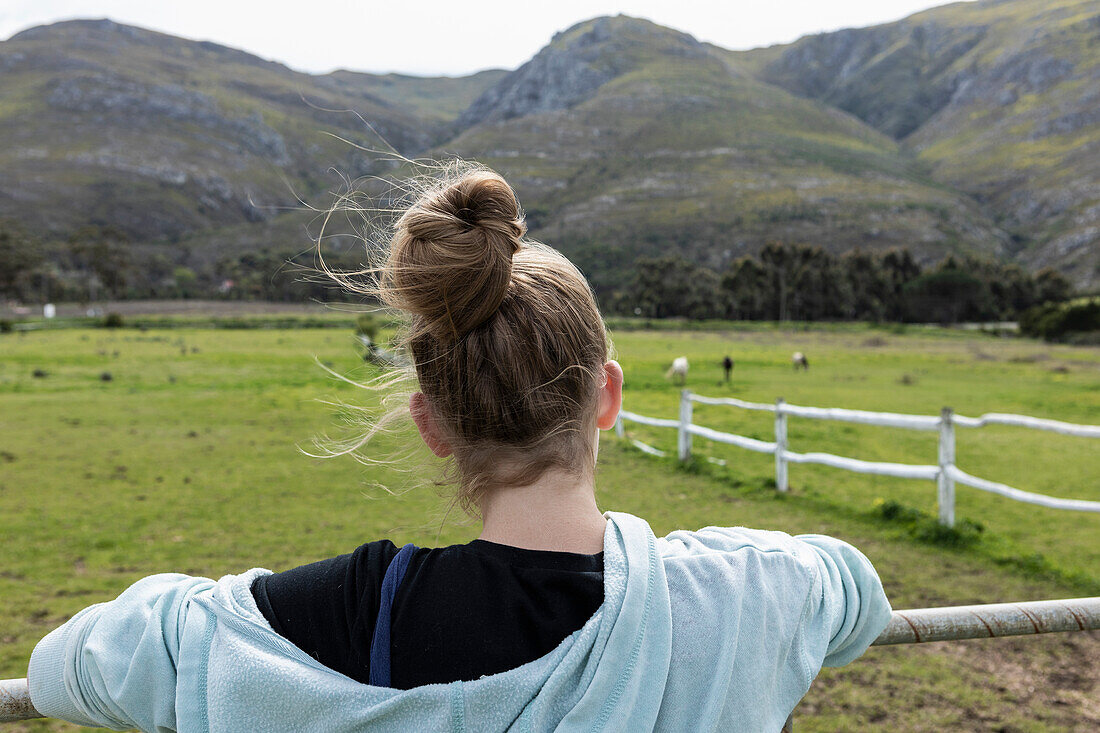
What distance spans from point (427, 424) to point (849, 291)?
81454 millimetres

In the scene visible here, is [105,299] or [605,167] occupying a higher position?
[605,167]

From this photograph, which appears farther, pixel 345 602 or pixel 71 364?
pixel 71 364

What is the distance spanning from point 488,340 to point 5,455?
44.1 ft

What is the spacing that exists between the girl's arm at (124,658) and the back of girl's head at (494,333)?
1.56 feet

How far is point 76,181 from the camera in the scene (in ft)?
526

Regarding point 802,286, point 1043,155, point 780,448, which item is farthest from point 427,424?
point 1043,155

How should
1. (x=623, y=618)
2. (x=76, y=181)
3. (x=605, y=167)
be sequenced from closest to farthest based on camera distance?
(x=623, y=618) < (x=76, y=181) < (x=605, y=167)

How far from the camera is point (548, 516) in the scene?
1075 millimetres

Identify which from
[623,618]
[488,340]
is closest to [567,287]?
[488,340]

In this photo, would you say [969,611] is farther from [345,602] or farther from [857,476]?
[857,476]

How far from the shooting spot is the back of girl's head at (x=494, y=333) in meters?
1.07

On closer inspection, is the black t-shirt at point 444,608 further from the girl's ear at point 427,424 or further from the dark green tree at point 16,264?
the dark green tree at point 16,264

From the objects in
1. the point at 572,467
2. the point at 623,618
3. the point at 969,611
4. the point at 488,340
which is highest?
the point at 488,340

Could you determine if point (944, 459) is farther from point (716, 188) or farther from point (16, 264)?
point (716, 188)
